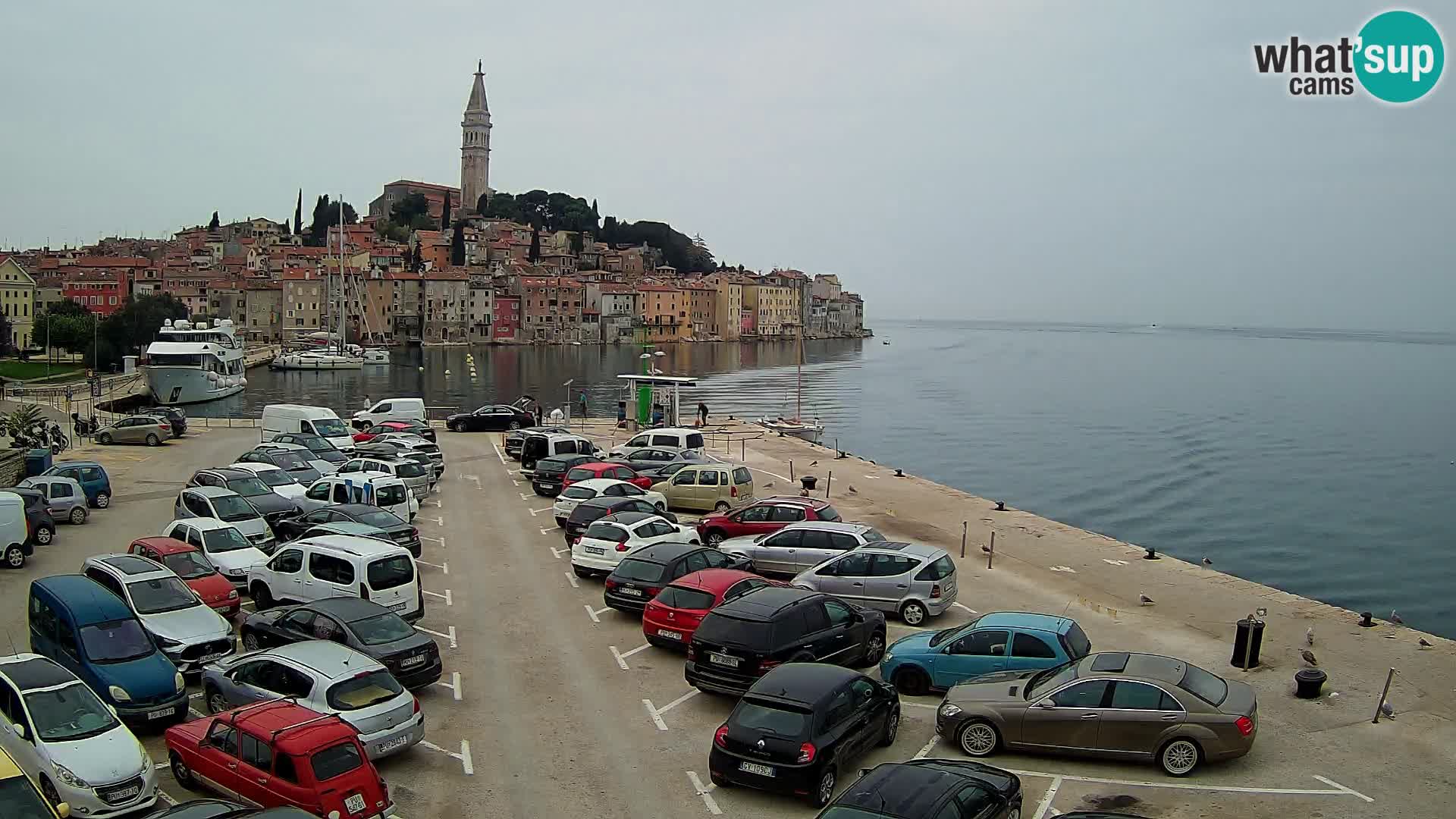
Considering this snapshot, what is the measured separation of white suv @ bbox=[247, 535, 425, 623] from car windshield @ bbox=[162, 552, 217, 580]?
0.68 m

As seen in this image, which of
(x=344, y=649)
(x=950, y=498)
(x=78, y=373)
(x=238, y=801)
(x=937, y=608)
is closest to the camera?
(x=238, y=801)

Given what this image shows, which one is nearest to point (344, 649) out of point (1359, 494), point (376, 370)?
point (1359, 494)

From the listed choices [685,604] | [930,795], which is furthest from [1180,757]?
[685,604]

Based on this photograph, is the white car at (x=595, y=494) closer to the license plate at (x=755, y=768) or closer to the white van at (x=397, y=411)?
the license plate at (x=755, y=768)

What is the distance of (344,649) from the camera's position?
432 inches

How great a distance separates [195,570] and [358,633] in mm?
4470

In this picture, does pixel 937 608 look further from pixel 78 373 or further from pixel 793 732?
pixel 78 373

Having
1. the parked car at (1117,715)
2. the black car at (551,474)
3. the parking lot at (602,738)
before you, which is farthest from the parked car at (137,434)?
the parked car at (1117,715)

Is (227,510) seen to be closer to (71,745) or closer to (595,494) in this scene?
(595,494)

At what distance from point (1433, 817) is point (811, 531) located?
32.7 feet

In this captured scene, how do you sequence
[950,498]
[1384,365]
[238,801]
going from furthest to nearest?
[1384,365] → [950,498] → [238,801]

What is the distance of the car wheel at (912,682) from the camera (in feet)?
40.8

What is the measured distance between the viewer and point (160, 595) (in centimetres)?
1325

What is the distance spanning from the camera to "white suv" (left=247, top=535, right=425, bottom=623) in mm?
14523
